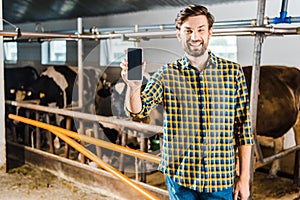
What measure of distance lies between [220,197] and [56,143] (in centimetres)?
315

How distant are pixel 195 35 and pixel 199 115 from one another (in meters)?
0.28

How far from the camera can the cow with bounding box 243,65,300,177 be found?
3271mm

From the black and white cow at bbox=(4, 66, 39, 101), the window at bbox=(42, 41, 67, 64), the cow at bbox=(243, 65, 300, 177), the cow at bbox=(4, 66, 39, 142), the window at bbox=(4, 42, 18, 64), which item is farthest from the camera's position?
the window at bbox=(4, 42, 18, 64)

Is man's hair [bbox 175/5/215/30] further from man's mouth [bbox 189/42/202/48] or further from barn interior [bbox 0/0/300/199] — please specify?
barn interior [bbox 0/0/300/199]

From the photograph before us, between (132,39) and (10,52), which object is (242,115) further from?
(10,52)

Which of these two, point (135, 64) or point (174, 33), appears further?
point (174, 33)

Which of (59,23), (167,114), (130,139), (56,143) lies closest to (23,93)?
(56,143)

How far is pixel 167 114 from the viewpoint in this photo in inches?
52.4

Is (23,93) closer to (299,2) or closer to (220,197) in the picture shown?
(299,2)

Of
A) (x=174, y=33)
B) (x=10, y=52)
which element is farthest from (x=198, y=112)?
(x=10, y=52)

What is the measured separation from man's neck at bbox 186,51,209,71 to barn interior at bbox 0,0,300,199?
0.26m

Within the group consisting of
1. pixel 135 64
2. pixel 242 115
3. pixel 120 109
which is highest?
pixel 135 64

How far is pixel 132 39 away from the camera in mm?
3004

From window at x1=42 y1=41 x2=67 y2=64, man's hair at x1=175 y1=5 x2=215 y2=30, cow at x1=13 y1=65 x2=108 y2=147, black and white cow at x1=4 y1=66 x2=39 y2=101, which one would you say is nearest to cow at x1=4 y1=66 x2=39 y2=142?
black and white cow at x1=4 y1=66 x2=39 y2=101
